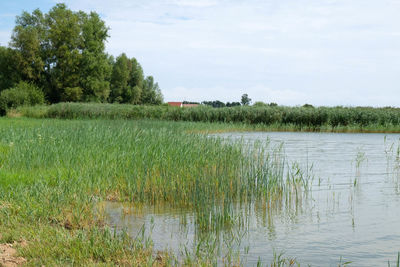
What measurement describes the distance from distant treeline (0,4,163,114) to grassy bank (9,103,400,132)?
1452 cm

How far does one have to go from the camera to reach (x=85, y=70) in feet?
163

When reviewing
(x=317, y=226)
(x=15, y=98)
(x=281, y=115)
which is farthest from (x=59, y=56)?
(x=317, y=226)

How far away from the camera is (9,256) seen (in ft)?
14.6

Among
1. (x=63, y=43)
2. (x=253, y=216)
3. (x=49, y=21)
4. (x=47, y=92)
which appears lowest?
(x=253, y=216)

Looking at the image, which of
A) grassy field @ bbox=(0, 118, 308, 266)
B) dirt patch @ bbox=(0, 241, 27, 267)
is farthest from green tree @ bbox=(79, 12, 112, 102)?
dirt patch @ bbox=(0, 241, 27, 267)

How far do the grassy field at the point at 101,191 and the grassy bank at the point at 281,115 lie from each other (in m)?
20.2

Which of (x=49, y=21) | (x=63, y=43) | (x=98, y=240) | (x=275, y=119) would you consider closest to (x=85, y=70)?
(x=63, y=43)

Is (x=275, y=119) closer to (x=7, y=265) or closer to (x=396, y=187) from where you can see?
(x=396, y=187)

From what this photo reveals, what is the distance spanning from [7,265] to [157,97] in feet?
242

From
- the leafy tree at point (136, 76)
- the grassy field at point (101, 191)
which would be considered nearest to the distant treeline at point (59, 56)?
the leafy tree at point (136, 76)

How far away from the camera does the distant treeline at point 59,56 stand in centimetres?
4731

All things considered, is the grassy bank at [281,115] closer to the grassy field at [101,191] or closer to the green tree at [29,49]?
the green tree at [29,49]

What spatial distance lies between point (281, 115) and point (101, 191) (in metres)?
24.7

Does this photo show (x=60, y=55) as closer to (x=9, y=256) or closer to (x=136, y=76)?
(x=136, y=76)
